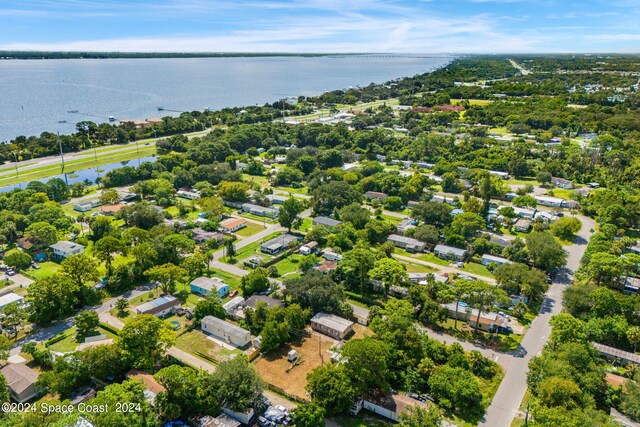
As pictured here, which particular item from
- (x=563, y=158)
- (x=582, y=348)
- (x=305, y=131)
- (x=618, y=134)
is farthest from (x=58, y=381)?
(x=618, y=134)

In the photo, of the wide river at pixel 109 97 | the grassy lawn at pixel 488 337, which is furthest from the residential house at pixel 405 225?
the wide river at pixel 109 97

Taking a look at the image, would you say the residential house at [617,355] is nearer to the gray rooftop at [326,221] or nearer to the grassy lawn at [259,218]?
the gray rooftop at [326,221]

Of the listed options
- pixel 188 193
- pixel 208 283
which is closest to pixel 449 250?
pixel 208 283

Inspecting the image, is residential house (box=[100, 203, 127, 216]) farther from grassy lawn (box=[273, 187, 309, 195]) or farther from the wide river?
the wide river

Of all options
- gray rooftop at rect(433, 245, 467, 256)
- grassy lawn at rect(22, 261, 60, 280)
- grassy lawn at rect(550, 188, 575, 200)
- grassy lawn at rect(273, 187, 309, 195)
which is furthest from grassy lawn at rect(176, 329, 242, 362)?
grassy lawn at rect(550, 188, 575, 200)

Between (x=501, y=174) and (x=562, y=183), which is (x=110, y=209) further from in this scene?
(x=562, y=183)

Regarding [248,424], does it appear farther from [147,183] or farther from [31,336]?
[147,183]
